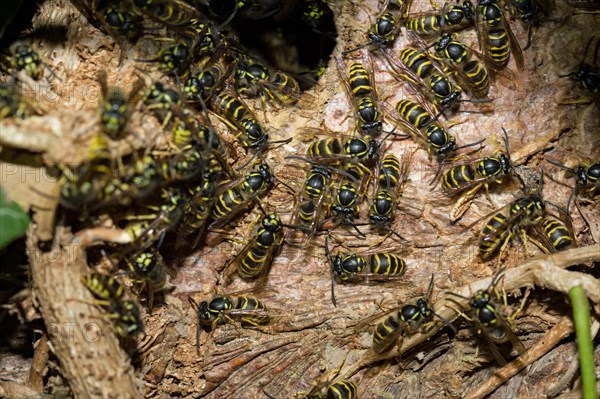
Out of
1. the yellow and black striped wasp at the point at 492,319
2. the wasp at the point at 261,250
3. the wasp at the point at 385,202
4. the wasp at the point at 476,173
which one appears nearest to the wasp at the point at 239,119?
the wasp at the point at 261,250

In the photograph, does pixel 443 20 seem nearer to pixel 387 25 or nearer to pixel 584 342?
pixel 387 25

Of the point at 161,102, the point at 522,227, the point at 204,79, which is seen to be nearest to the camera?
the point at 161,102

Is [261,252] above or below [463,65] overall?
below

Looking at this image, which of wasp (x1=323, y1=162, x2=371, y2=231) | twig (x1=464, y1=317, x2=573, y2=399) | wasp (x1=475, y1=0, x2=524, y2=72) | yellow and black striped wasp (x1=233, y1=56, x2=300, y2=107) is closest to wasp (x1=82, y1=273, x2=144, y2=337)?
wasp (x1=323, y1=162, x2=371, y2=231)

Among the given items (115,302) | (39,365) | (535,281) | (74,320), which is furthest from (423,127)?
(39,365)

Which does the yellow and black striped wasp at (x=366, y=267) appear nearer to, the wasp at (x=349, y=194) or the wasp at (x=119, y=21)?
the wasp at (x=349, y=194)

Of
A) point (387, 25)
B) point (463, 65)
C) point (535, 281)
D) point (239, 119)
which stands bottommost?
point (535, 281)

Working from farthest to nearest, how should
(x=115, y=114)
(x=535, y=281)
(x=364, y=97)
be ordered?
(x=364, y=97)
(x=535, y=281)
(x=115, y=114)

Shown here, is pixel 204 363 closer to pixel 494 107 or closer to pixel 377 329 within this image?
pixel 377 329
